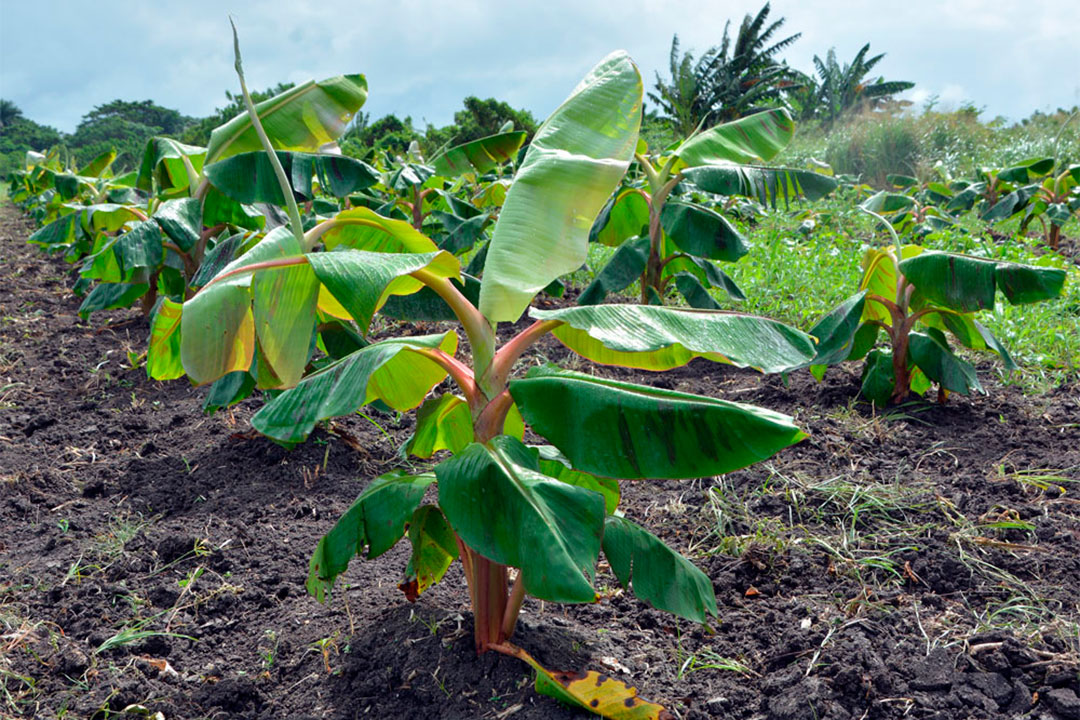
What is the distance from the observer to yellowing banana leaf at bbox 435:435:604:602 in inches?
47.8

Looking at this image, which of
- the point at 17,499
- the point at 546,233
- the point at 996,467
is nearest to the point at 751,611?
the point at 546,233

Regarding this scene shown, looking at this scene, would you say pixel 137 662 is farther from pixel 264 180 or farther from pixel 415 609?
pixel 264 180

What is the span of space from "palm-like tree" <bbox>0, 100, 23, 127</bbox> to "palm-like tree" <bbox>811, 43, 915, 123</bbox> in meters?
61.6

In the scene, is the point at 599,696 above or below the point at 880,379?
below

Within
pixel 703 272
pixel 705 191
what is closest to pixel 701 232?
pixel 705 191

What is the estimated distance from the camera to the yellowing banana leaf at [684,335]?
1433 mm

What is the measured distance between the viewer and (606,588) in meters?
2.16

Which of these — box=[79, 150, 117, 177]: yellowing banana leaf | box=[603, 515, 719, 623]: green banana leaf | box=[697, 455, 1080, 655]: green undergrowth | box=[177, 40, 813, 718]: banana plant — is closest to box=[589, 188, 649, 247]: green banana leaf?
box=[697, 455, 1080, 655]: green undergrowth

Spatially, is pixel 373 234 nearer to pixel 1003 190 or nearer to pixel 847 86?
pixel 1003 190

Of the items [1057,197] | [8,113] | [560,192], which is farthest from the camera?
[8,113]

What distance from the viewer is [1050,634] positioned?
1.82m

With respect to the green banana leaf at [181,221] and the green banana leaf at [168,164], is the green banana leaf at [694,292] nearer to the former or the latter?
the green banana leaf at [181,221]

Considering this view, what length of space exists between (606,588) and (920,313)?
1.99 metres

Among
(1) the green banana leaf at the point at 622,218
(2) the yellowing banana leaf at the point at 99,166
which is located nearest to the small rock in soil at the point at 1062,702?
(1) the green banana leaf at the point at 622,218
